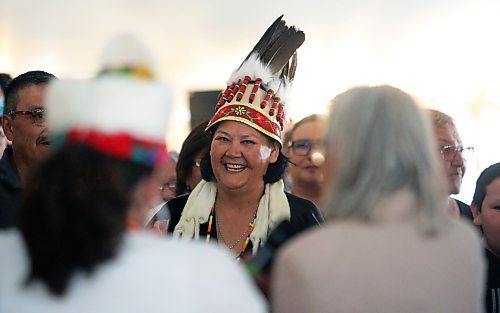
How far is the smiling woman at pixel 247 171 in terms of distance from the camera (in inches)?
114

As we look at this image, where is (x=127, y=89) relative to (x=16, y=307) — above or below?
above

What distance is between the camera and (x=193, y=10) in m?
6.19

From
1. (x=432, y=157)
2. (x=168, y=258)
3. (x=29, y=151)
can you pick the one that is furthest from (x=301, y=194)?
(x=168, y=258)

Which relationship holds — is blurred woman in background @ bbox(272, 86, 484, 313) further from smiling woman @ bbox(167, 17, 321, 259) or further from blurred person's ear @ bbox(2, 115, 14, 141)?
blurred person's ear @ bbox(2, 115, 14, 141)

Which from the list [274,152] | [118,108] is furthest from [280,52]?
[118,108]

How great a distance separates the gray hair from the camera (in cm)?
151

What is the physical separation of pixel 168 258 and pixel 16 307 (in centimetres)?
28

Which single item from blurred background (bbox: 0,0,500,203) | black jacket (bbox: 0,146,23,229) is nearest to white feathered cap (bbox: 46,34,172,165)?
black jacket (bbox: 0,146,23,229)

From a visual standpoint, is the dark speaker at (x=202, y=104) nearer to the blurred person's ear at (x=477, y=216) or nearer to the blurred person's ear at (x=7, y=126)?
the blurred person's ear at (x=7, y=126)

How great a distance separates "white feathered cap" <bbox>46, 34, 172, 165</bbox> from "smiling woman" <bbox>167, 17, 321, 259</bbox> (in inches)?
58.9

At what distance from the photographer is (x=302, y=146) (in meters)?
3.87

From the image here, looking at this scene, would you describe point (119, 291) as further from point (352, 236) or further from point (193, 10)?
point (193, 10)

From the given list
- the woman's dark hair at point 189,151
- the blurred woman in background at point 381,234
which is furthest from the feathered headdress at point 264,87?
the blurred woman in background at point 381,234

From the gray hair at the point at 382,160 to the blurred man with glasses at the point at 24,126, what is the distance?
1.50 m
